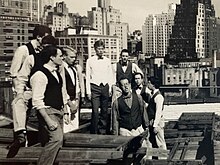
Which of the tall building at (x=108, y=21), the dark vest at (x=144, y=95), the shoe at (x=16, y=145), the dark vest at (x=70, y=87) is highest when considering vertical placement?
the tall building at (x=108, y=21)

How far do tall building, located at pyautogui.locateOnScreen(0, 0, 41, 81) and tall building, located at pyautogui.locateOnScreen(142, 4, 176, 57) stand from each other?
0.89 m

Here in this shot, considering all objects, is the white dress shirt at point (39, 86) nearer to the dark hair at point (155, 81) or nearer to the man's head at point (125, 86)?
the man's head at point (125, 86)

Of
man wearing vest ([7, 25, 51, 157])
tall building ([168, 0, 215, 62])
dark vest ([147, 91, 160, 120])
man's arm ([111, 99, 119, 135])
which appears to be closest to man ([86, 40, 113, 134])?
man's arm ([111, 99, 119, 135])

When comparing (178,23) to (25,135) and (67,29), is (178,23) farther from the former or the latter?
(25,135)

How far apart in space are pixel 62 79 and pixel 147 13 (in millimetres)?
986

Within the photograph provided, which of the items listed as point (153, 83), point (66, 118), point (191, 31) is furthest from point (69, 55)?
point (191, 31)

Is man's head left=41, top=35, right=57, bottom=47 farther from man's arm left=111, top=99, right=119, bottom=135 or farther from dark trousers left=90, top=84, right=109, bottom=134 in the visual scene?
man's arm left=111, top=99, right=119, bottom=135

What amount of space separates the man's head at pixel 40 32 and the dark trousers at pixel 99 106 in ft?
1.77

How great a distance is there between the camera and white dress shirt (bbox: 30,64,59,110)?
303cm

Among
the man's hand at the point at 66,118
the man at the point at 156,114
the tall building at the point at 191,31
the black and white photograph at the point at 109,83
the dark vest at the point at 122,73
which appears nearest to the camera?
the black and white photograph at the point at 109,83

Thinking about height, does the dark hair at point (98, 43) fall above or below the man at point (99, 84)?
above

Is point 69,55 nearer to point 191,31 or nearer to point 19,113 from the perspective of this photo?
point 19,113

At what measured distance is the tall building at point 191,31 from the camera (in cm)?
363

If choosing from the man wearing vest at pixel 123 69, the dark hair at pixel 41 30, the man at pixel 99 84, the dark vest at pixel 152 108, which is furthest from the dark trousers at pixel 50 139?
the dark vest at pixel 152 108
